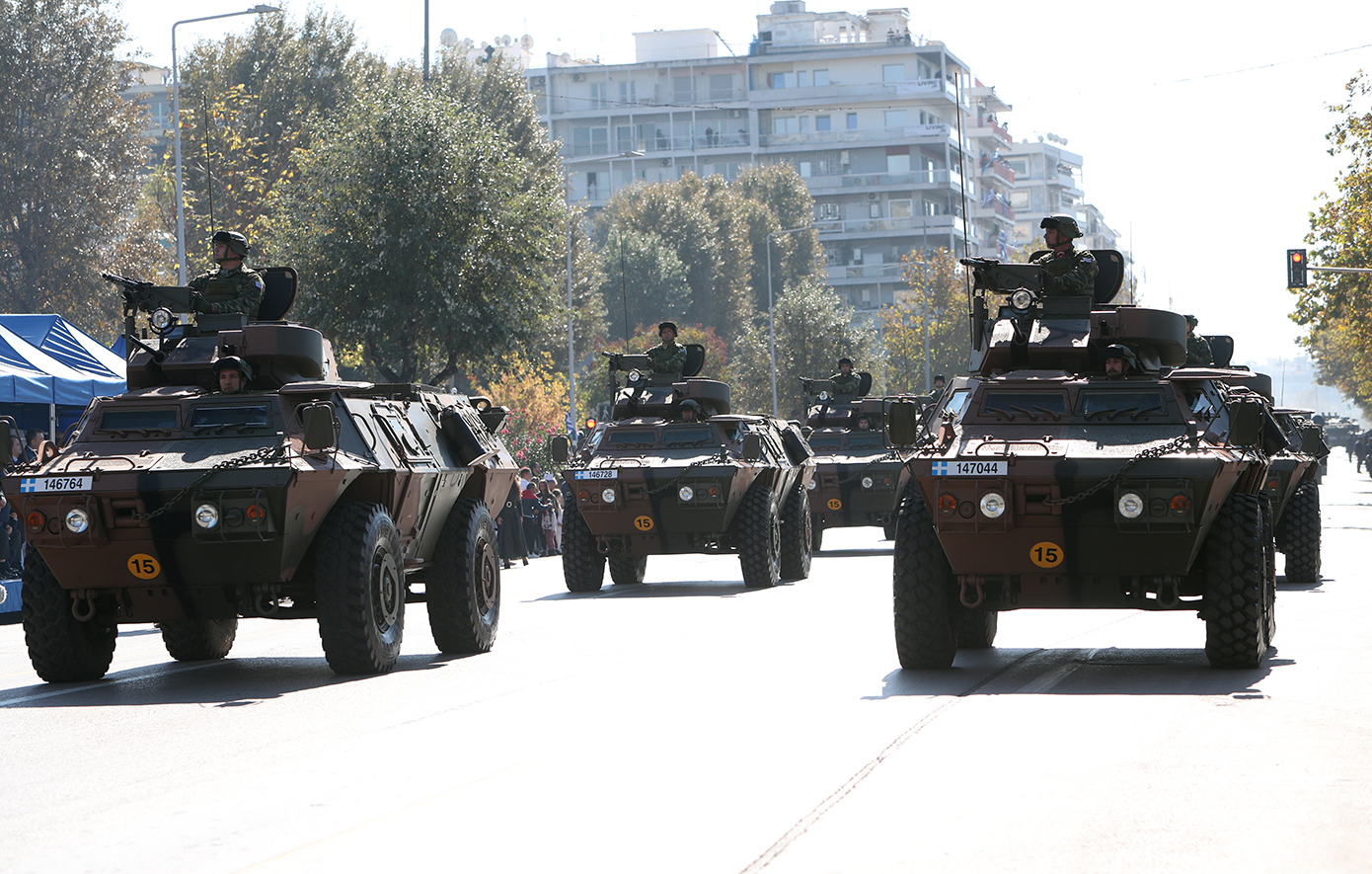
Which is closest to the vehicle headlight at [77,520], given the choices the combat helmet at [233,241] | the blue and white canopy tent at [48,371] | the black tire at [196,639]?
the black tire at [196,639]

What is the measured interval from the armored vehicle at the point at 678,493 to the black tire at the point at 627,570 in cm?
1

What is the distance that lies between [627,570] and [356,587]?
10.4 metres

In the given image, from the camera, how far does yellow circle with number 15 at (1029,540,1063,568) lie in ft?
35.7

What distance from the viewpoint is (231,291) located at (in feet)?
45.1

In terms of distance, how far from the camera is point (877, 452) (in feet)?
92.1

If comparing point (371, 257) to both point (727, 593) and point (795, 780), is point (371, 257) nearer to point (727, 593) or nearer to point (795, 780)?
point (727, 593)

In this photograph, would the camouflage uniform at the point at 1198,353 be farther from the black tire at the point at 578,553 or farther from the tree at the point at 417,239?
the tree at the point at 417,239

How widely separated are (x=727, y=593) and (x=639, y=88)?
10055cm

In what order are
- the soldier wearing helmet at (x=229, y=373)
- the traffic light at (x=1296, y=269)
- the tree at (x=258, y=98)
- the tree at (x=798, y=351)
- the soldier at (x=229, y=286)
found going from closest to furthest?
the soldier wearing helmet at (x=229, y=373), the soldier at (x=229, y=286), the traffic light at (x=1296, y=269), the tree at (x=258, y=98), the tree at (x=798, y=351)

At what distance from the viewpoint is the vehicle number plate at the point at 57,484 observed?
Answer: 436 inches

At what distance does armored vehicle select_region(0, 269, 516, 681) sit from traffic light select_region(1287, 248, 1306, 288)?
1197 inches

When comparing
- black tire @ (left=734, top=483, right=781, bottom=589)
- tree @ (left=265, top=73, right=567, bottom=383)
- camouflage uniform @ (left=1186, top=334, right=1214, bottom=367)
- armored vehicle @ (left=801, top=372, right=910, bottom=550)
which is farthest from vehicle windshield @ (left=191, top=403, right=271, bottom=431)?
tree @ (left=265, top=73, right=567, bottom=383)

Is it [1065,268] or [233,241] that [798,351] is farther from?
[233,241]

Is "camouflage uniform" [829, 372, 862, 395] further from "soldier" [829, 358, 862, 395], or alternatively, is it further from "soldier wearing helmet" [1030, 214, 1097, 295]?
"soldier wearing helmet" [1030, 214, 1097, 295]
